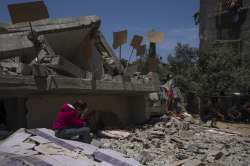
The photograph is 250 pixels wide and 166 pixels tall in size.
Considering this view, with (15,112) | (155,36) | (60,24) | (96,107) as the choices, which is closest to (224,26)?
(155,36)

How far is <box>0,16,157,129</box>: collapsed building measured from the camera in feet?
27.6

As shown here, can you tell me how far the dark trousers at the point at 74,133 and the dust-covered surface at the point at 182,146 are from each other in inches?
47.5

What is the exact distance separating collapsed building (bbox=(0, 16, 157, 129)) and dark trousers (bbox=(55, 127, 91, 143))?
3.98ft

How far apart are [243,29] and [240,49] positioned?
5.38 feet

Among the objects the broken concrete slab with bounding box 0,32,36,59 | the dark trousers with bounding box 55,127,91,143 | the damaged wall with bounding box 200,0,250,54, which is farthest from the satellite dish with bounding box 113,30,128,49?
the damaged wall with bounding box 200,0,250,54

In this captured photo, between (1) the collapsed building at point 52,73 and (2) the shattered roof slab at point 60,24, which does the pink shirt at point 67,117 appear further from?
(2) the shattered roof slab at point 60,24

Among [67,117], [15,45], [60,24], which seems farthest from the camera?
[60,24]

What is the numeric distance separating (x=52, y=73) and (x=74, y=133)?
182 centimetres

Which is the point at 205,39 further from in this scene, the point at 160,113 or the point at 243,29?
the point at 160,113

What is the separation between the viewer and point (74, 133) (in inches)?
319

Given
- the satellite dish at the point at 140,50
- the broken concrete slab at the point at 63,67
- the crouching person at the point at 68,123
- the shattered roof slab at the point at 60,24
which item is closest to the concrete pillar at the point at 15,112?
the broken concrete slab at the point at 63,67

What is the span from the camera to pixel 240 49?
2362cm

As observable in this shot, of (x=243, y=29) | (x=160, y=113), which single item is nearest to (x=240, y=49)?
(x=243, y=29)

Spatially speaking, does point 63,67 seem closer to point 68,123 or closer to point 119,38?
point 68,123
